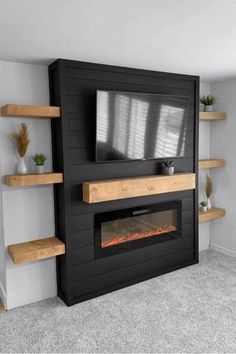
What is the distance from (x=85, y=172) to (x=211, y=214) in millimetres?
1979

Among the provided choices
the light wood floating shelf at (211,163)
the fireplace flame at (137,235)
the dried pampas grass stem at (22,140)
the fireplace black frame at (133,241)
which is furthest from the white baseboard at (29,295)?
the light wood floating shelf at (211,163)

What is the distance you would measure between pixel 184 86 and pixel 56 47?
179 centimetres

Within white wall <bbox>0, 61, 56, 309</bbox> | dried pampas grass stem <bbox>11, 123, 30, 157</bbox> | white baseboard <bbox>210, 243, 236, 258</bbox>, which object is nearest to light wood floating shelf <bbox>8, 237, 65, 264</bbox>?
white wall <bbox>0, 61, 56, 309</bbox>

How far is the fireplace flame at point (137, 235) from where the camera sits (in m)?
3.33

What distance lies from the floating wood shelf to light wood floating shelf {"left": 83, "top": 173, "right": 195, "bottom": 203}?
57 centimetres

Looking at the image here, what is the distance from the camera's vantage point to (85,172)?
10.1 feet

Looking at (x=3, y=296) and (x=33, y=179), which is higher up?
(x=33, y=179)

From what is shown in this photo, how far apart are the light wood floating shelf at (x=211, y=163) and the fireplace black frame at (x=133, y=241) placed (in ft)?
1.95

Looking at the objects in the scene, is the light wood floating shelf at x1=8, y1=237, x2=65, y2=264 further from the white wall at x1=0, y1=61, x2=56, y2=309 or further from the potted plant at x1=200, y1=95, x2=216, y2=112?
the potted plant at x1=200, y1=95, x2=216, y2=112

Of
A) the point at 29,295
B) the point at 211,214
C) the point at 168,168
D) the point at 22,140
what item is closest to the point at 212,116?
the point at 168,168

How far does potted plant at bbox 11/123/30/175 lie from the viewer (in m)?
2.83

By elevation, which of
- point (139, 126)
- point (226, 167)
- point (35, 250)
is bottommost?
point (35, 250)

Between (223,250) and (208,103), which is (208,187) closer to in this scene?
(223,250)

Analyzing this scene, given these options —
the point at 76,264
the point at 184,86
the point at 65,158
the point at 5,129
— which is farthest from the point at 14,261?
the point at 184,86
